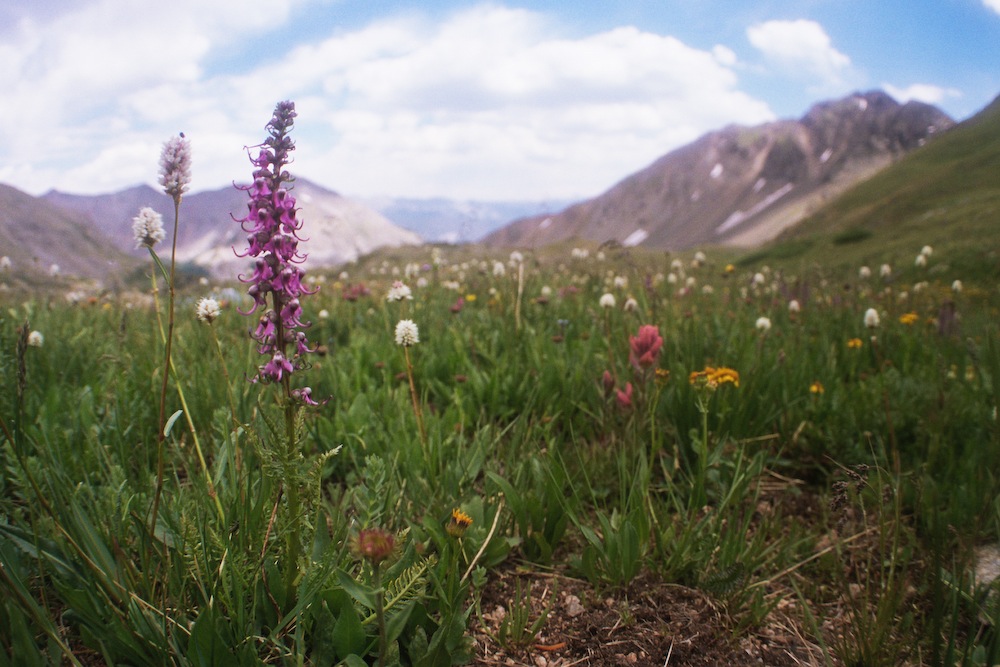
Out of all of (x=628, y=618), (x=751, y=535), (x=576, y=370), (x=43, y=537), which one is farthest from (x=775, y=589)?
(x=43, y=537)

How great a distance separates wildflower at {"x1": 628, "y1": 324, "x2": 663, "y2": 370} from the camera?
9.29ft

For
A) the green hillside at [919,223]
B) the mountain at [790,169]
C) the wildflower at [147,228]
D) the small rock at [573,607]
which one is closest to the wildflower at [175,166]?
the wildflower at [147,228]

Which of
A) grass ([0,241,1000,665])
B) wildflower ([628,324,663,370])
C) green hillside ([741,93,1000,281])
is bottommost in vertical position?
grass ([0,241,1000,665])

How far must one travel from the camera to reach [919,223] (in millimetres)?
21156

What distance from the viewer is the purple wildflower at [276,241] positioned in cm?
146

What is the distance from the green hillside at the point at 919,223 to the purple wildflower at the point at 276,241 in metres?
5.79

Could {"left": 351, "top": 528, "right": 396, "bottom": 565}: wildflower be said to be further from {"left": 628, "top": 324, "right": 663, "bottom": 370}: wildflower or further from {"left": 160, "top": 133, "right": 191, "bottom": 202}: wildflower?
{"left": 628, "top": 324, "right": 663, "bottom": 370}: wildflower

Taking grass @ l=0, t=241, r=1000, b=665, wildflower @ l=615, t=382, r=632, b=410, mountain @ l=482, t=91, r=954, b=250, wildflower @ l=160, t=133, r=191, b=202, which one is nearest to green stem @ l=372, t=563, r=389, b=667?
grass @ l=0, t=241, r=1000, b=665

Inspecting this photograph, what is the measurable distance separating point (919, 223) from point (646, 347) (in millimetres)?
23588

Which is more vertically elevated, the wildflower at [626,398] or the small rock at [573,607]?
the wildflower at [626,398]

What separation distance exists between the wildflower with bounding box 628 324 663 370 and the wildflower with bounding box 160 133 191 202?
202 cm

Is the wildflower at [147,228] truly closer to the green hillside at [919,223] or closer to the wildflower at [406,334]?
the wildflower at [406,334]

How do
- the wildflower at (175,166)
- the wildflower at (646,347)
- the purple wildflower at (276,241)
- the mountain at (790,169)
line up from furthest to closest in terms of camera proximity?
the mountain at (790,169) < the wildflower at (646,347) < the wildflower at (175,166) < the purple wildflower at (276,241)

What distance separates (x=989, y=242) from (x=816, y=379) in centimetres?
1200
